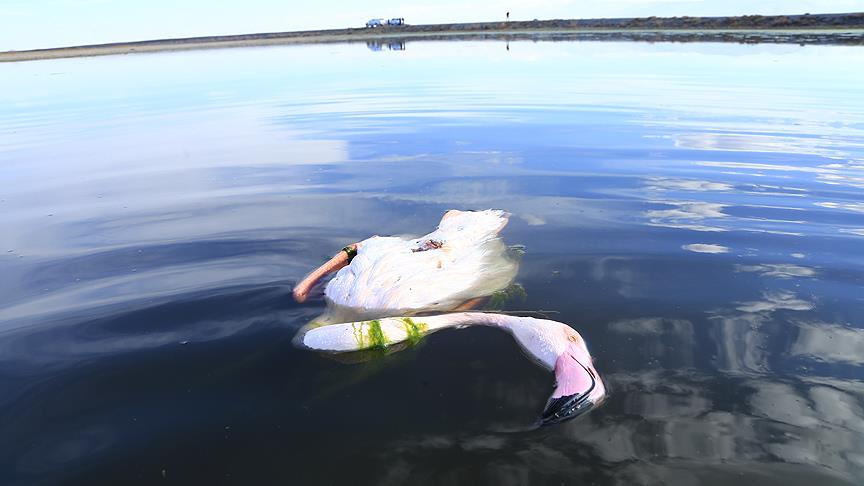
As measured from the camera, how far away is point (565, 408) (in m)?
3.46

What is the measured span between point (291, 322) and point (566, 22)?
254 feet

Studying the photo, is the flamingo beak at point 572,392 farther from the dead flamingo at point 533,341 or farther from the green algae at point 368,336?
the green algae at point 368,336

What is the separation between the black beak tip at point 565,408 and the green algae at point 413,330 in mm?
1250

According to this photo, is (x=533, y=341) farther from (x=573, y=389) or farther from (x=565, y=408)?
(x=565, y=408)

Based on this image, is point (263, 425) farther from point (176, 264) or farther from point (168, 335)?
point (176, 264)

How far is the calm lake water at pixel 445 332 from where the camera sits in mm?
3205

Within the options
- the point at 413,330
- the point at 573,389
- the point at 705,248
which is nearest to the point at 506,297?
the point at 413,330

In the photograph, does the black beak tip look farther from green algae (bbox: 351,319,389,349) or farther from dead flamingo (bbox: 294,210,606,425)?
green algae (bbox: 351,319,389,349)

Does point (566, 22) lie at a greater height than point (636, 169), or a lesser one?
greater

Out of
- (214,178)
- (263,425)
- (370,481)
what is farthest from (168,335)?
(214,178)

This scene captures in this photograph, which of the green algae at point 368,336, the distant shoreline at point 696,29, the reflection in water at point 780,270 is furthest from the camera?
the distant shoreline at point 696,29

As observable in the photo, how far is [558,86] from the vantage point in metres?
19.1

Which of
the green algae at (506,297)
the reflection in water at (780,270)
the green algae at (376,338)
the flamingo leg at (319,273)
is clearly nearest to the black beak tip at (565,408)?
the green algae at (376,338)

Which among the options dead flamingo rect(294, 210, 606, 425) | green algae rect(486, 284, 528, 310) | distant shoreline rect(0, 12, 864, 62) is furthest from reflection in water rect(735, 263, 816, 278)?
distant shoreline rect(0, 12, 864, 62)
